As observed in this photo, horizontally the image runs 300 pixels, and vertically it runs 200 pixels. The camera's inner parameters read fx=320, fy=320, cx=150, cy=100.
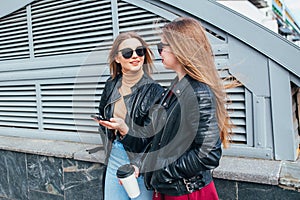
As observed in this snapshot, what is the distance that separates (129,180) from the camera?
177 centimetres

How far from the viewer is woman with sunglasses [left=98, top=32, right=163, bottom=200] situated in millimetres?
1924

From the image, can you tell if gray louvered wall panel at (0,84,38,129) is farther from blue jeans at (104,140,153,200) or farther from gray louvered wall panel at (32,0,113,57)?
blue jeans at (104,140,153,200)

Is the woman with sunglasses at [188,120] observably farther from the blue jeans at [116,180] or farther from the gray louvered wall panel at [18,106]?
the gray louvered wall panel at [18,106]

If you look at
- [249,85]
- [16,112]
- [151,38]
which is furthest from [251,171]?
[16,112]

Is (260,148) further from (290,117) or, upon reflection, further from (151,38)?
(151,38)

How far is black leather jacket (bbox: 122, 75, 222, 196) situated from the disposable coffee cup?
11cm

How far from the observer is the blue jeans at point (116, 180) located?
1940 millimetres

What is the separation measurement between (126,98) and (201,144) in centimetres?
63

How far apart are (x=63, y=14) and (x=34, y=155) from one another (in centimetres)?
153

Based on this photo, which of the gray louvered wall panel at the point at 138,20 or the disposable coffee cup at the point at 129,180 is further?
the gray louvered wall panel at the point at 138,20

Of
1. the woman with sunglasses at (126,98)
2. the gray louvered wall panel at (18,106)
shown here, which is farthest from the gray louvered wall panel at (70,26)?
the woman with sunglasses at (126,98)

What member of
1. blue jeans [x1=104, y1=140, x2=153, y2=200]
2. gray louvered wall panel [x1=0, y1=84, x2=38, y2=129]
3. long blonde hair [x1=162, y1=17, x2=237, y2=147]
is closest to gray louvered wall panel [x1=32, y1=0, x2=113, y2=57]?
gray louvered wall panel [x1=0, y1=84, x2=38, y2=129]

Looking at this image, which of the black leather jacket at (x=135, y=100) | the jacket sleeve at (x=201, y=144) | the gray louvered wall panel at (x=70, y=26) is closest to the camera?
the jacket sleeve at (x=201, y=144)

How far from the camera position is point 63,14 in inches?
133
